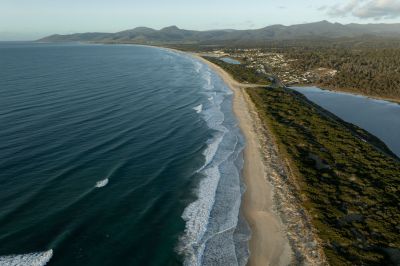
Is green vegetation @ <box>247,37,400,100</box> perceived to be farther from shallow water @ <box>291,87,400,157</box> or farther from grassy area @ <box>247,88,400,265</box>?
grassy area @ <box>247,88,400,265</box>

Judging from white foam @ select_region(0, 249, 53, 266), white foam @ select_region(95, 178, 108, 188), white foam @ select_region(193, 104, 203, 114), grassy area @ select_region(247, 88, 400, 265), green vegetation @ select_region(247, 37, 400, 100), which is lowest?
green vegetation @ select_region(247, 37, 400, 100)

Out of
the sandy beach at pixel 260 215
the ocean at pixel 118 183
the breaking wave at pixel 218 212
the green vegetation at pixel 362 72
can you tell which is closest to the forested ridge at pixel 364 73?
the green vegetation at pixel 362 72

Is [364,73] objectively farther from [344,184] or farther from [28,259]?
[28,259]

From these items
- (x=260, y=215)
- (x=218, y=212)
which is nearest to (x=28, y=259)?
(x=218, y=212)

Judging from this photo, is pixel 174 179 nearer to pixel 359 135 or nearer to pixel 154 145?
pixel 154 145

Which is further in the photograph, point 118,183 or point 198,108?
point 198,108

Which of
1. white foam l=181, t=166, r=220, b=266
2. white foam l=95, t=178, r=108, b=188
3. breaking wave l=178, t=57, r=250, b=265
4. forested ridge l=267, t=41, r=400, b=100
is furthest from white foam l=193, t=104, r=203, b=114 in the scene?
forested ridge l=267, t=41, r=400, b=100

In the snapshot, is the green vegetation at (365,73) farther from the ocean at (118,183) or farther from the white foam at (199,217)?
the white foam at (199,217)
